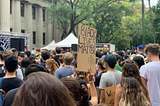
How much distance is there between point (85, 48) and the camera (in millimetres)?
3873

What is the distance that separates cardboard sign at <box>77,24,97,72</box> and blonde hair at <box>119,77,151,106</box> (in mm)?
1173

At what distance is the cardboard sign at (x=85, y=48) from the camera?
11.9 feet

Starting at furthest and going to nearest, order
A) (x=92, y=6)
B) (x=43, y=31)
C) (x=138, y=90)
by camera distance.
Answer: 1. (x=43, y=31)
2. (x=92, y=6)
3. (x=138, y=90)

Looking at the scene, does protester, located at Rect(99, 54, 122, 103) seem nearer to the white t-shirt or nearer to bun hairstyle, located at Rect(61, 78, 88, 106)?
the white t-shirt

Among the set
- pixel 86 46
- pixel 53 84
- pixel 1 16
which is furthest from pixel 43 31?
pixel 53 84

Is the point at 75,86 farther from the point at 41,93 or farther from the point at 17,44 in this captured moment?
the point at 17,44

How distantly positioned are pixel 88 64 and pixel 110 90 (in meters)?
0.81

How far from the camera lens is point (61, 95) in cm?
104

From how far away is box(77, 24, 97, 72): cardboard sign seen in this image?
143 inches

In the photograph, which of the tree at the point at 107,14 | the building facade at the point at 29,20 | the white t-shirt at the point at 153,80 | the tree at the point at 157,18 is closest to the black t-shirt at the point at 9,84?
the white t-shirt at the point at 153,80

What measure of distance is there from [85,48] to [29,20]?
3103 cm

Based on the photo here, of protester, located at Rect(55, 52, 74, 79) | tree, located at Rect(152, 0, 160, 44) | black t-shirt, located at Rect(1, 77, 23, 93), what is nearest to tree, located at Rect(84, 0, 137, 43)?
tree, located at Rect(152, 0, 160, 44)

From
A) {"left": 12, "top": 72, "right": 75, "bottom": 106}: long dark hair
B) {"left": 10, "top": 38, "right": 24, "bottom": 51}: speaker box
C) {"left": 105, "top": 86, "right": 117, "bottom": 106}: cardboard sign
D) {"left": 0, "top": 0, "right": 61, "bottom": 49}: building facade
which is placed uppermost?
{"left": 0, "top": 0, "right": 61, "bottom": 49}: building facade

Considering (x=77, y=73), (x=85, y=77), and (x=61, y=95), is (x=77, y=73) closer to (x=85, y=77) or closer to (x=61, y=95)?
(x=85, y=77)
